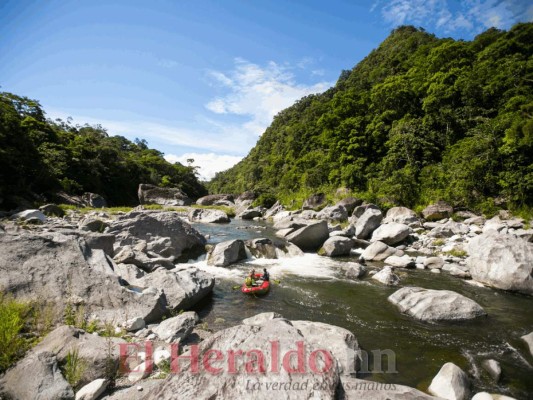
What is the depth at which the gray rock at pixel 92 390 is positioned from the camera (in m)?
4.15

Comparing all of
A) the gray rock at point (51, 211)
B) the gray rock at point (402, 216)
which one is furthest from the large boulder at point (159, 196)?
Answer: the gray rock at point (402, 216)

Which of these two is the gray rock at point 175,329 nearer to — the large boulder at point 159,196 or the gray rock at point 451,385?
the gray rock at point 451,385

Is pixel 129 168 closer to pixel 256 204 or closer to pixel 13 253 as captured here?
pixel 256 204

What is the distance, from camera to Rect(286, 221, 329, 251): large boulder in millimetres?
18281

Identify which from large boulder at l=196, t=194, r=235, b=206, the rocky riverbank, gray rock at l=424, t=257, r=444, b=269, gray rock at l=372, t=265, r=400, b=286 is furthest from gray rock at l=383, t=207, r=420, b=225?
large boulder at l=196, t=194, r=235, b=206

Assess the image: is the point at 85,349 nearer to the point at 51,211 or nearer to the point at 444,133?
the point at 51,211

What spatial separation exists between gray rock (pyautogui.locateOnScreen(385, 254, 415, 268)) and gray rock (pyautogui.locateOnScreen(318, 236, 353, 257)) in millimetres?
2632

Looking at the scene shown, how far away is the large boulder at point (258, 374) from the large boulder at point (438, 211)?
23.1 meters

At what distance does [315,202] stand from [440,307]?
28957mm

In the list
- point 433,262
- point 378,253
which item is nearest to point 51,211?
point 378,253

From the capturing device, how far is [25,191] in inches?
1155

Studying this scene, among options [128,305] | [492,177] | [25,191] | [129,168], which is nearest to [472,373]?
[128,305]

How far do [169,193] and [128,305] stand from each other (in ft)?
167

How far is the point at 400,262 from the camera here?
14.6m
